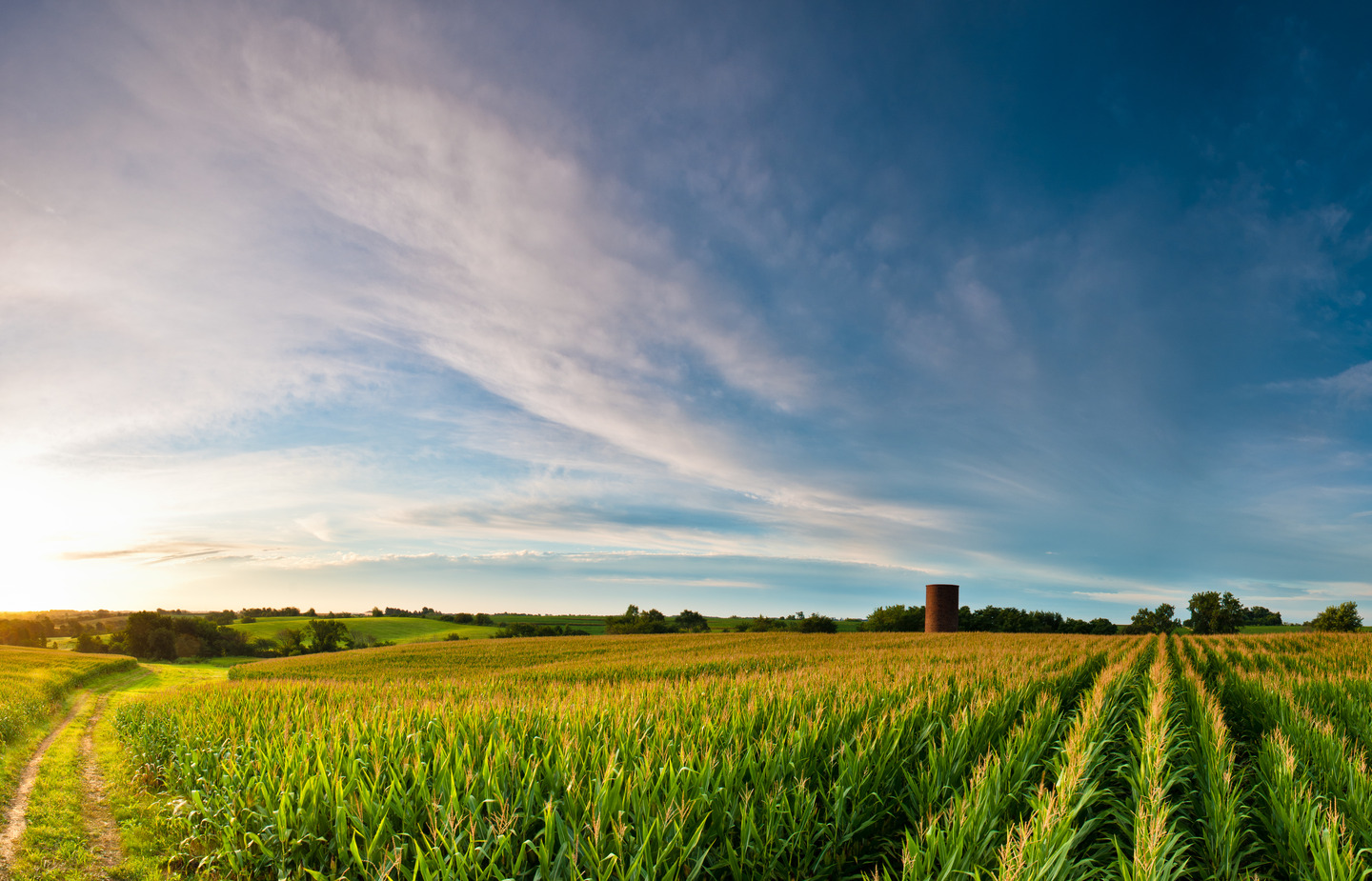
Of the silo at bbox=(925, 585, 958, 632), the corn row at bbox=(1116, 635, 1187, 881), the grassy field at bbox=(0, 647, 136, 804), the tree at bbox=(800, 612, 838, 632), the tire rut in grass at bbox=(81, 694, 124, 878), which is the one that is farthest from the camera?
the tree at bbox=(800, 612, 838, 632)

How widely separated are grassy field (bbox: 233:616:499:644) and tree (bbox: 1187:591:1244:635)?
327 feet

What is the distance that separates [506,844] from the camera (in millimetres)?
4281

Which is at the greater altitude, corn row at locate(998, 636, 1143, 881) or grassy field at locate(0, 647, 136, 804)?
corn row at locate(998, 636, 1143, 881)

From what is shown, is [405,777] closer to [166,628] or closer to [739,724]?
[739,724]

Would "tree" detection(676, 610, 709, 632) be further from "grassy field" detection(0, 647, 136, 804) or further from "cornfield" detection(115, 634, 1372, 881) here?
"cornfield" detection(115, 634, 1372, 881)

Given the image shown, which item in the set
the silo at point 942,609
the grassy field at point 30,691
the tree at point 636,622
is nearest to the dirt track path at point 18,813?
the grassy field at point 30,691

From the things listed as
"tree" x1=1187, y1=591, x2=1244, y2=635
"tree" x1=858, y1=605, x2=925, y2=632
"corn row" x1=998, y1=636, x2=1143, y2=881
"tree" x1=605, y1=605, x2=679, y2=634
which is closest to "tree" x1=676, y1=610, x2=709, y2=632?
"tree" x1=605, y1=605, x2=679, y2=634

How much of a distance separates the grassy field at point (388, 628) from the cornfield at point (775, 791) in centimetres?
8271

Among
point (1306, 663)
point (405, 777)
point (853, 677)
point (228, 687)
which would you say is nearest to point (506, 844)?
point (405, 777)

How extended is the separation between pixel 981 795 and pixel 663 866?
247 centimetres

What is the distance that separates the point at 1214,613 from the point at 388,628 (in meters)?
122

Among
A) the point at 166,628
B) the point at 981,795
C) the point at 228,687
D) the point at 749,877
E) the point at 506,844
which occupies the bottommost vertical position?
the point at 166,628

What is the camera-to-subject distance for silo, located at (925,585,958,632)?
54.9 metres

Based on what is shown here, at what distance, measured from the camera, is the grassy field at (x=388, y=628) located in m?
87.8
